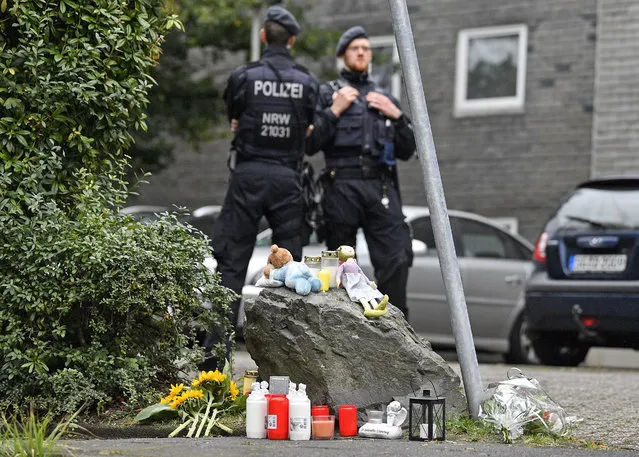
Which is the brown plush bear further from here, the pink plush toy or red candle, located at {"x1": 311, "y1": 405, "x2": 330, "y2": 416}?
red candle, located at {"x1": 311, "y1": 405, "x2": 330, "y2": 416}

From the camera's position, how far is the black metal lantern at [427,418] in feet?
18.4

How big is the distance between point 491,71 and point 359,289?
44.9ft

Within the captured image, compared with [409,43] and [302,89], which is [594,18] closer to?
[302,89]

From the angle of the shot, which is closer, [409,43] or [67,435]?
[67,435]

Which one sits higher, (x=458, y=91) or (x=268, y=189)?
(x=458, y=91)

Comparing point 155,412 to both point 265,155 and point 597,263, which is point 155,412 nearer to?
point 265,155

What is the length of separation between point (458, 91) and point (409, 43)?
13.4m

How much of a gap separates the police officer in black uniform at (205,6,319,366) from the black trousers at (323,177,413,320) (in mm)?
409

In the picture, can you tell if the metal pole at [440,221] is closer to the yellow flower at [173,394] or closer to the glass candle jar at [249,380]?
the glass candle jar at [249,380]

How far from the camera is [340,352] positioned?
583cm

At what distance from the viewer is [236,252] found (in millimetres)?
7750

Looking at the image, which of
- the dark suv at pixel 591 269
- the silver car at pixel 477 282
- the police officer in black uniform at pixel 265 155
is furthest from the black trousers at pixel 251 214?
the silver car at pixel 477 282

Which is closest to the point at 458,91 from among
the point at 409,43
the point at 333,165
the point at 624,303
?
the point at 624,303

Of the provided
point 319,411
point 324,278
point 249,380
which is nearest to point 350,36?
point 324,278
